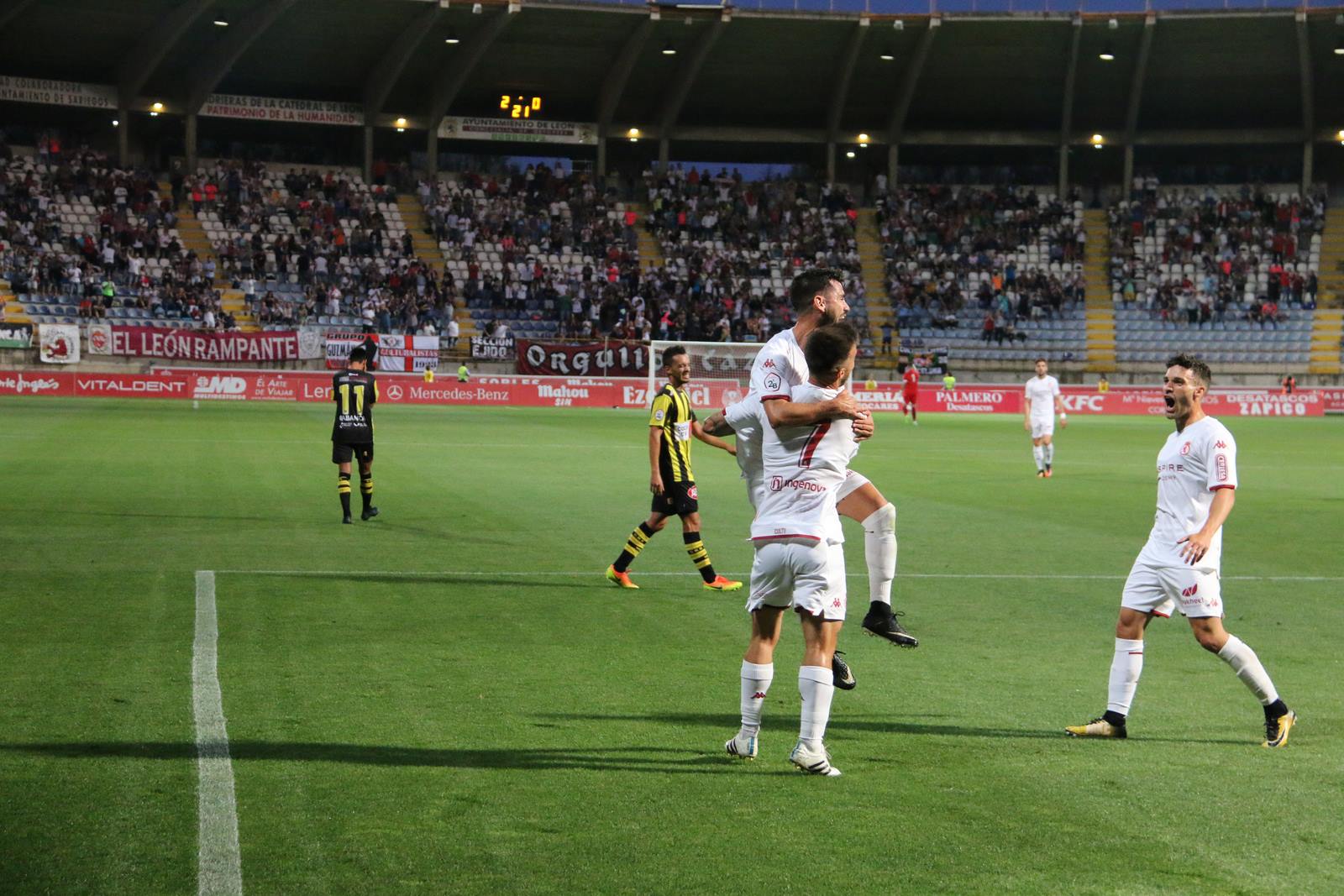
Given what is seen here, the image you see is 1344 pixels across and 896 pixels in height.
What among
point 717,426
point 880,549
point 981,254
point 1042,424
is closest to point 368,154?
point 981,254

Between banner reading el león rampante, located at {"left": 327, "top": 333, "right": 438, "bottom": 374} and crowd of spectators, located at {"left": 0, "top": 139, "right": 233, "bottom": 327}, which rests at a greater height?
crowd of spectators, located at {"left": 0, "top": 139, "right": 233, "bottom": 327}

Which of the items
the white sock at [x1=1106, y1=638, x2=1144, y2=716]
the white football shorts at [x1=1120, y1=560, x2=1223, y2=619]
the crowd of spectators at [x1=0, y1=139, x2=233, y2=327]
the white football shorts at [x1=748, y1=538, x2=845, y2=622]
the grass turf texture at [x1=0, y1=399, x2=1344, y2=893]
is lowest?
the grass turf texture at [x1=0, y1=399, x2=1344, y2=893]

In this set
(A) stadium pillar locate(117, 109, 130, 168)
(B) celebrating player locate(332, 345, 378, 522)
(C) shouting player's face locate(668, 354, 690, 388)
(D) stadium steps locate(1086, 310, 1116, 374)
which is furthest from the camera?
(A) stadium pillar locate(117, 109, 130, 168)

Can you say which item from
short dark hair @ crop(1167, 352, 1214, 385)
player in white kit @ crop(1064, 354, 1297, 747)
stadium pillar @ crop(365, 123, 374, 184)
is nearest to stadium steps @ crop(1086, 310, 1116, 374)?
stadium pillar @ crop(365, 123, 374, 184)

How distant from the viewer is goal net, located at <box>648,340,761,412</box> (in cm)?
4453

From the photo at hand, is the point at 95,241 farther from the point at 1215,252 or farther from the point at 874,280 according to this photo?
the point at 1215,252

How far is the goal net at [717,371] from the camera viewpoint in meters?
44.5

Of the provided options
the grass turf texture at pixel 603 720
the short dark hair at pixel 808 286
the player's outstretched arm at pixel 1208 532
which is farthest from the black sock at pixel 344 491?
the player's outstretched arm at pixel 1208 532

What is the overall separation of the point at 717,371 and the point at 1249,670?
126 ft

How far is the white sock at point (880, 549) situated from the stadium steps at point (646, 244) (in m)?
50.8

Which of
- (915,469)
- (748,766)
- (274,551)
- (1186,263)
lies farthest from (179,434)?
(1186,263)

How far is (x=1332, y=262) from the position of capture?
199 ft

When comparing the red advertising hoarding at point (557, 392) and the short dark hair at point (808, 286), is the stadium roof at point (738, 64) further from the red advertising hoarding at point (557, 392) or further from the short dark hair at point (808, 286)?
the short dark hair at point (808, 286)

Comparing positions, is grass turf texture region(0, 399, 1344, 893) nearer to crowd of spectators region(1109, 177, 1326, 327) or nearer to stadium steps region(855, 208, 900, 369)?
stadium steps region(855, 208, 900, 369)
